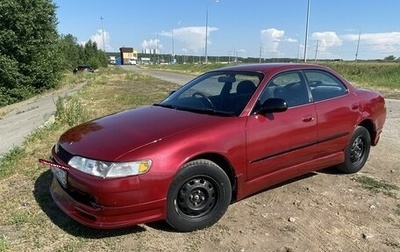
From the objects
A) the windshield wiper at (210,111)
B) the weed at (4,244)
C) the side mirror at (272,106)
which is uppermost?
the side mirror at (272,106)

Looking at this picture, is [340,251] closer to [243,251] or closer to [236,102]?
[243,251]

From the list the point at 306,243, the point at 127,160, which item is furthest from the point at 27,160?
the point at 306,243

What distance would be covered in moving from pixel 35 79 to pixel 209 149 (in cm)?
2099

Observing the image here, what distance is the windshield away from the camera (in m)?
4.19

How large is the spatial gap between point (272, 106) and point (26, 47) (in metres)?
19.8

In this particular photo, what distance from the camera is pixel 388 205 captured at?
432 cm

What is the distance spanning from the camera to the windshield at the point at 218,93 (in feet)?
13.8

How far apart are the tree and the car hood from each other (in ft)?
57.6

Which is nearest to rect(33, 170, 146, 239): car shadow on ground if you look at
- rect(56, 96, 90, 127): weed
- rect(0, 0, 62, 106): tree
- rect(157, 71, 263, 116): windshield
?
rect(157, 71, 263, 116): windshield

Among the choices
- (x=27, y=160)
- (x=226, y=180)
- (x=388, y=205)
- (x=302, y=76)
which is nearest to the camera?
(x=226, y=180)

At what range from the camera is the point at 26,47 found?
20594 mm

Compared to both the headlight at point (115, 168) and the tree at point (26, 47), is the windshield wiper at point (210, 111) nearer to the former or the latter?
the headlight at point (115, 168)

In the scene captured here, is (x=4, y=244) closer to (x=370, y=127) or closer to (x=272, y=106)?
(x=272, y=106)

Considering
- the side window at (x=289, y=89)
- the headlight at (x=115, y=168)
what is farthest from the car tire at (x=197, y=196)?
the side window at (x=289, y=89)
